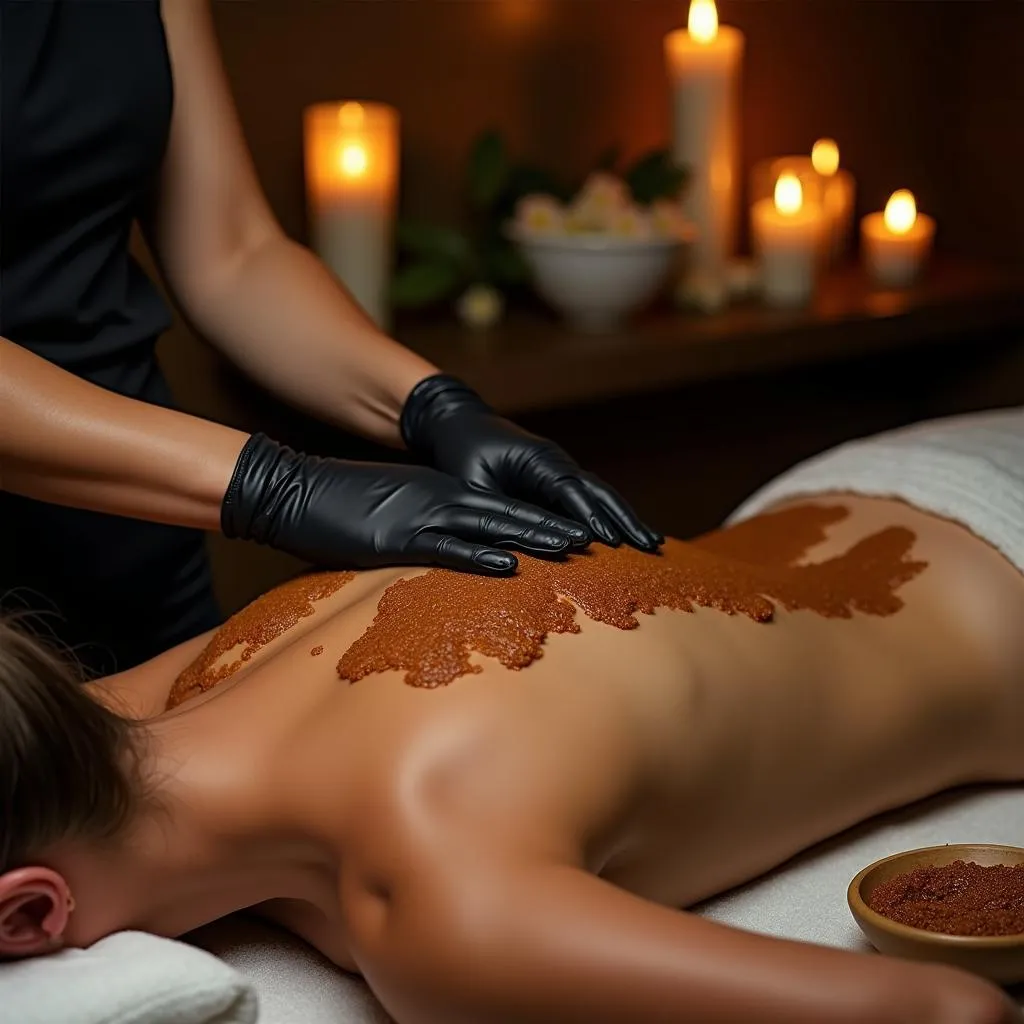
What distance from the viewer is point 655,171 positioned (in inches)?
105

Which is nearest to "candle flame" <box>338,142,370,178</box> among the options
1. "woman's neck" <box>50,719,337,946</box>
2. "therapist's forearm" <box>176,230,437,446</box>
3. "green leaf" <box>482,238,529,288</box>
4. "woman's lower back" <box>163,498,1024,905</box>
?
"green leaf" <box>482,238,529,288</box>

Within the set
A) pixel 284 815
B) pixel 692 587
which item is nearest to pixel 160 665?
pixel 284 815

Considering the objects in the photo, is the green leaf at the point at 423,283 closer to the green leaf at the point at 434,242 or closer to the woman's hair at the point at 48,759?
the green leaf at the point at 434,242

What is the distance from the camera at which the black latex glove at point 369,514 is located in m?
1.29

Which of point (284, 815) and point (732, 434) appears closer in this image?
point (284, 815)

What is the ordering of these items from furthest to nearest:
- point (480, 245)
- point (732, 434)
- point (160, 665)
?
point (732, 434) < point (480, 245) < point (160, 665)

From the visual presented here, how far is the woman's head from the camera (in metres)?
0.99

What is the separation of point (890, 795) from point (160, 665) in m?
0.69

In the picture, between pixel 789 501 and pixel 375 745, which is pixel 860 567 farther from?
pixel 375 745

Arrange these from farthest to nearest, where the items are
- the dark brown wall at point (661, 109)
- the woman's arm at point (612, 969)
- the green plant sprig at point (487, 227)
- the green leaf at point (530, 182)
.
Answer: the green leaf at point (530, 182) → the green plant sprig at point (487, 227) → the dark brown wall at point (661, 109) → the woman's arm at point (612, 969)

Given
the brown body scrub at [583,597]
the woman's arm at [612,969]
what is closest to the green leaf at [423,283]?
the brown body scrub at [583,597]

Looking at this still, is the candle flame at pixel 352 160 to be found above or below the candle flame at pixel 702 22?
below

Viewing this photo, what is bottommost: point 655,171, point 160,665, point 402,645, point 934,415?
point 934,415

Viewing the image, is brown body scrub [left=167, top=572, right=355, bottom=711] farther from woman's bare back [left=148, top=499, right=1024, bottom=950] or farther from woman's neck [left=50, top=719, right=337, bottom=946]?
woman's neck [left=50, top=719, right=337, bottom=946]
